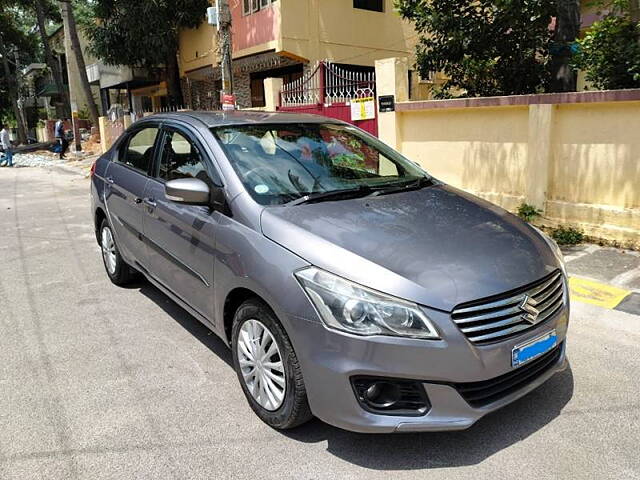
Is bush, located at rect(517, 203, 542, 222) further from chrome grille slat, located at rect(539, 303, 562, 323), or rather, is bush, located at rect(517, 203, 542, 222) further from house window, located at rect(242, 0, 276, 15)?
house window, located at rect(242, 0, 276, 15)

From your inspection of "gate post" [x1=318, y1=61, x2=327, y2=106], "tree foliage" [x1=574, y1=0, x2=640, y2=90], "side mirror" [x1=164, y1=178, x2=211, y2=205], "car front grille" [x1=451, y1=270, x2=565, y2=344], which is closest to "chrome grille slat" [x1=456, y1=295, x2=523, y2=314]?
"car front grille" [x1=451, y1=270, x2=565, y2=344]

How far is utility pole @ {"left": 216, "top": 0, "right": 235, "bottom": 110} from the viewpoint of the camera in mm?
9414

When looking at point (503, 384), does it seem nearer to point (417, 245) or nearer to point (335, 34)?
point (417, 245)

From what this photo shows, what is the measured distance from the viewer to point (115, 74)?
23219 mm

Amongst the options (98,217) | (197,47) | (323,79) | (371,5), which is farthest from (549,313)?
(197,47)

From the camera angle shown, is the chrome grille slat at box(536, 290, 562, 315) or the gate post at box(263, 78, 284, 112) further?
the gate post at box(263, 78, 284, 112)

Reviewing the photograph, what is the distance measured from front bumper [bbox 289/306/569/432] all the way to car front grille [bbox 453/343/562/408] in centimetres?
3

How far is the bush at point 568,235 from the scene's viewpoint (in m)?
6.34

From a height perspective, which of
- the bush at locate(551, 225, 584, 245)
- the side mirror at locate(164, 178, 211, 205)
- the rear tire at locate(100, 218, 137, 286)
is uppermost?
the side mirror at locate(164, 178, 211, 205)

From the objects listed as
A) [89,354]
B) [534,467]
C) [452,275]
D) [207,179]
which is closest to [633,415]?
[534,467]

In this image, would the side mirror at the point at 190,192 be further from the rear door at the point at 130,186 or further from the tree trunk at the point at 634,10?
the tree trunk at the point at 634,10

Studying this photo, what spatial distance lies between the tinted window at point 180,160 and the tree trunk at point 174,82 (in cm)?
1628

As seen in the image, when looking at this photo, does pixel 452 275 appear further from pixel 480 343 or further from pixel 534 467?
pixel 534 467

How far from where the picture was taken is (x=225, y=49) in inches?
378
